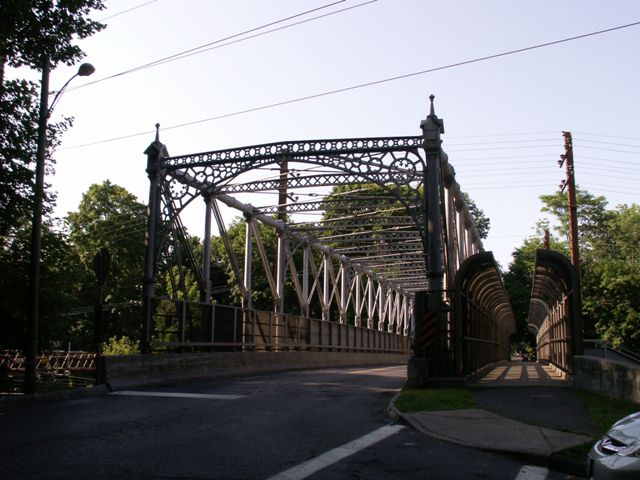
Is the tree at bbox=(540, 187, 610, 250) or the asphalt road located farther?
the tree at bbox=(540, 187, 610, 250)

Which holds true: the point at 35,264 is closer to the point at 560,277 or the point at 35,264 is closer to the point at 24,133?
the point at 24,133

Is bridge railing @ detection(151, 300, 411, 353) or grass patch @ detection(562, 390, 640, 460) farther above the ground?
bridge railing @ detection(151, 300, 411, 353)

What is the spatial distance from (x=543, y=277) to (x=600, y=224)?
54.2 m

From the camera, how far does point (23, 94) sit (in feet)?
40.6

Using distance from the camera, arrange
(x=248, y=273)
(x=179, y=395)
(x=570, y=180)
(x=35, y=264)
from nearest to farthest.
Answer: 1. (x=35, y=264)
2. (x=179, y=395)
3. (x=248, y=273)
4. (x=570, y=180)

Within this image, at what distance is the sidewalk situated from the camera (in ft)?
23.4

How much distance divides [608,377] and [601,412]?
2.09 metres

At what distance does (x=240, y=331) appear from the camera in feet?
69.6

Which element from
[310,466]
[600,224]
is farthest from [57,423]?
[600,224]

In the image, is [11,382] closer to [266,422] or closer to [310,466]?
[266,422]

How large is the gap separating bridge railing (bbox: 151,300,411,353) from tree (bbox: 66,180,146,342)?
27.5 metres

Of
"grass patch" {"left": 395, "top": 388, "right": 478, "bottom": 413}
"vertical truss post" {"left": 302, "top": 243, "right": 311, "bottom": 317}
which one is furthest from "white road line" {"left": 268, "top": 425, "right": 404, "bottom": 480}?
"vertical truss post" {"left": 302, "top": 243, "right": 311, "bottom": 317}

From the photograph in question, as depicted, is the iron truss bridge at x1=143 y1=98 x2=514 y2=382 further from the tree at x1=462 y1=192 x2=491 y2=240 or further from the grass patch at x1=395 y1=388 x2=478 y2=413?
the tree at x1=462 y1=192 x2=491 y2=240

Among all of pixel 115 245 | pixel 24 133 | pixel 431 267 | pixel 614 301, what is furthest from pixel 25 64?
pixel 115 245
